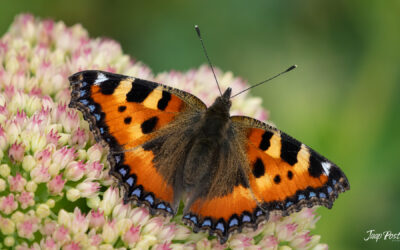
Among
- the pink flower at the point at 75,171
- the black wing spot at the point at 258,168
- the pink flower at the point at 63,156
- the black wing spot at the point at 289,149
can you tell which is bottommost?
the pink flower at the point at 75,171

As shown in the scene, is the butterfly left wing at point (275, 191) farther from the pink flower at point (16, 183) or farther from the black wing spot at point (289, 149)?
the pink flower at point (16, 183)

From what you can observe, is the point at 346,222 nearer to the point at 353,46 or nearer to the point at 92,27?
the point at 353,46

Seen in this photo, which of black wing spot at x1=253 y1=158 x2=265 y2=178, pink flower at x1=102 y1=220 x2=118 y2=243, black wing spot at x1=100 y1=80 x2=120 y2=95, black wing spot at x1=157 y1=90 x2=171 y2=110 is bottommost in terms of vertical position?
pink flower at x1=102 y1=220 x2=118 y2=243

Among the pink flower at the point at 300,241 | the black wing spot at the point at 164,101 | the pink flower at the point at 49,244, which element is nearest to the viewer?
the pink flower at the point at 49,244

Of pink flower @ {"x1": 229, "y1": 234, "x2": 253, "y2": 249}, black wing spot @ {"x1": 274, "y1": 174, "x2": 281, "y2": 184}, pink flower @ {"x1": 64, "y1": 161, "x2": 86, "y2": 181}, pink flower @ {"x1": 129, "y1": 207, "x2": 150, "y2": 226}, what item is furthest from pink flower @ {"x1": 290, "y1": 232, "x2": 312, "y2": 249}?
pink flower @ {"x1": 64, "y1": 161, "x2": 86, "y2": 181}

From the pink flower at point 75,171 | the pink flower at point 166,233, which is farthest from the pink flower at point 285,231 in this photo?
the pink flower at point 75,171

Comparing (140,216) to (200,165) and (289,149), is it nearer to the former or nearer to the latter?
(200,165)

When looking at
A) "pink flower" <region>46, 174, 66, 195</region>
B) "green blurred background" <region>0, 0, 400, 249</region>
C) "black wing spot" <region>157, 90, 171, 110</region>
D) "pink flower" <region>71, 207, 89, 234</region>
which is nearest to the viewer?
"pink flower" <region>71, 207, 89, 234</region>

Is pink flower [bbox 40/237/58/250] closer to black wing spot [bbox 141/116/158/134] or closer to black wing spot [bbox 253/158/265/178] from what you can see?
black wing spot [bbox 141/116/158/134]

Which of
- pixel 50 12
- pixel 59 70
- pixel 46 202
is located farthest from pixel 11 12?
pixel 46 202
